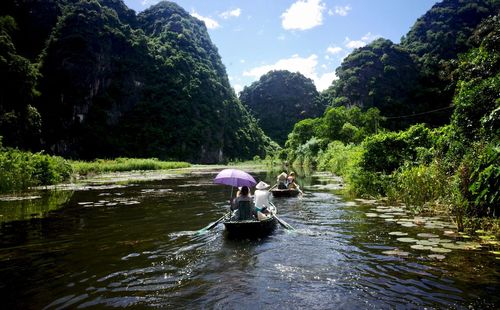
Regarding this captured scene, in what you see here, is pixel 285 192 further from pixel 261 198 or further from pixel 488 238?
pixel 488 238

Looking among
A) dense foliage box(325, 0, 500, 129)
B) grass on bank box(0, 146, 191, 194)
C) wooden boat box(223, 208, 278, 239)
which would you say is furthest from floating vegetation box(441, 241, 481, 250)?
dense foliage box(325, 0, 500, 129)

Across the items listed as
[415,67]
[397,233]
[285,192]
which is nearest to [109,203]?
[285,192]

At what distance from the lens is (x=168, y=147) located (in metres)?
82.3

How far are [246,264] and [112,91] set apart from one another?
85.4 metres

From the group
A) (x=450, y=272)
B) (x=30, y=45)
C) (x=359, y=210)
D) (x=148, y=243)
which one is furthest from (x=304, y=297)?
(x=30, y=45)

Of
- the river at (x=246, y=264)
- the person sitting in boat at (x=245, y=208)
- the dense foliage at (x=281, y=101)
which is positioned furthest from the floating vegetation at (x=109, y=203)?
the dense foliage at (x=281, y=101)

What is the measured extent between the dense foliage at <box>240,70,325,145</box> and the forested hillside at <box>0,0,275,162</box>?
2995 centimetres

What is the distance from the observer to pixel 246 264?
6664 mm

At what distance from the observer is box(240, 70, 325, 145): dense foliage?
13188cm

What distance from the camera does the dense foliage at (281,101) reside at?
131875 millimetres

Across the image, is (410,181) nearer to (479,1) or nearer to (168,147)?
(168,147)

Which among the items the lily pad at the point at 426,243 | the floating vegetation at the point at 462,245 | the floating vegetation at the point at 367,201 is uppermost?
the floating vegetation at the point at 367,201

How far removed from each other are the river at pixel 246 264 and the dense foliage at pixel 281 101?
381ft

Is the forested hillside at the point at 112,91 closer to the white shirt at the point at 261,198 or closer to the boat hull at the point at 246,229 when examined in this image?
the white shirt at the point at 261,198
